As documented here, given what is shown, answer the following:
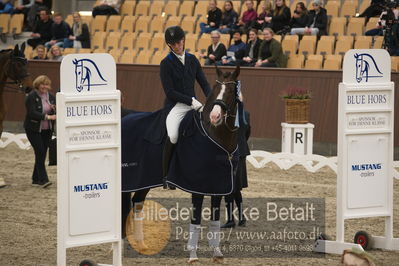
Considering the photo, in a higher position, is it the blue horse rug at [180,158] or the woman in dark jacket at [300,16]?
the woman in dark jacket at [300,16]

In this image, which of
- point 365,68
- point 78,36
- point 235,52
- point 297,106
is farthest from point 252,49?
point 365,68

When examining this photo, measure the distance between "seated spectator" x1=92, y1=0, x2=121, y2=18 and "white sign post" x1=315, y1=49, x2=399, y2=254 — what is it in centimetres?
1395

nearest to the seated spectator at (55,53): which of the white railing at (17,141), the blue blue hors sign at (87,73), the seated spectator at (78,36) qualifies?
the seated spectator at (78,36)

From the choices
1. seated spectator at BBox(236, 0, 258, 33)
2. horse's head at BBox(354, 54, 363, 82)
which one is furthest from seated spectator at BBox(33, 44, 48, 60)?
horse's head at BBox(354, 54, 363, 82)

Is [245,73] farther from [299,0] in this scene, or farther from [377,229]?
[377,229]

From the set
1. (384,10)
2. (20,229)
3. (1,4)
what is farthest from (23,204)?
(1,4)

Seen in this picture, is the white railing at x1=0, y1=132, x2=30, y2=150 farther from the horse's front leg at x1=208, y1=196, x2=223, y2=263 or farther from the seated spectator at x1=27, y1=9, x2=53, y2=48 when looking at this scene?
the horse's front leg at x1=208, y1=196, x2=223, y2=263

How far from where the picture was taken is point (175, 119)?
8.57 metres

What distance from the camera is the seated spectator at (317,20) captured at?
1817cm

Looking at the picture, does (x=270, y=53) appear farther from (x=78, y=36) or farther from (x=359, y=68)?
(x=359, y=68)

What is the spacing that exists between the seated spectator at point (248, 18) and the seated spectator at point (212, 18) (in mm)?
627

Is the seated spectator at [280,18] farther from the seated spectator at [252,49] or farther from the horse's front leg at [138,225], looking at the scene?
the horse's front leg at [138,225]

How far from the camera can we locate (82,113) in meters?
7.29

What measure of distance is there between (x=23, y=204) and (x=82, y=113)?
14.8 feet
